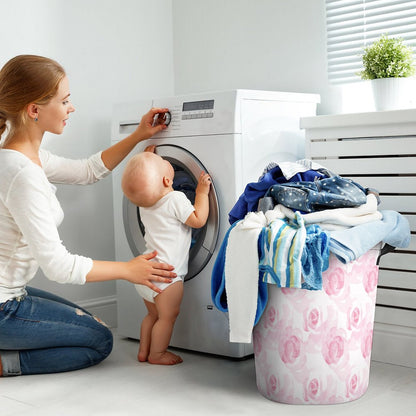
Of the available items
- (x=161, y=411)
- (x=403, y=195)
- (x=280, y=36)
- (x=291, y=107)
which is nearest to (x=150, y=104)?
(x=291, y=107)

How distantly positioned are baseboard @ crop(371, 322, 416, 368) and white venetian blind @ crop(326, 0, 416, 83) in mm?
998

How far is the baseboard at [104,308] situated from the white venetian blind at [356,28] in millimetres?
1389

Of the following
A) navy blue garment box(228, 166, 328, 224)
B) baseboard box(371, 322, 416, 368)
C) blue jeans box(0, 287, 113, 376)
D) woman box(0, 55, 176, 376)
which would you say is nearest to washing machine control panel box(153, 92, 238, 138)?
navy blue garment box(228, 166, 328, 224)

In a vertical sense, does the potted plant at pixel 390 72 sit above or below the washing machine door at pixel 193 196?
above

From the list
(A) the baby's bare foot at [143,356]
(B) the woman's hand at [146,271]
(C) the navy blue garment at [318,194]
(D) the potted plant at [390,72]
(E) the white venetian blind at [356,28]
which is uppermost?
(E) the white venetian blind at [356,28]

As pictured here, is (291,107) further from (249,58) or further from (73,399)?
(73,399)

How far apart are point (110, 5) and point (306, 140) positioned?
48.2 inches

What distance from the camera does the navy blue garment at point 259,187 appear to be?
196cm

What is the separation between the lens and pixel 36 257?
2.02 meters

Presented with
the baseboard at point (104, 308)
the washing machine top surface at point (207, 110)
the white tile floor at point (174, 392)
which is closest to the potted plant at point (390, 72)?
the washing machine top surface at point (207, 110)

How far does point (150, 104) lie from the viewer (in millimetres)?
2535

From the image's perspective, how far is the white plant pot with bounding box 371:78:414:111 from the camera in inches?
91.3

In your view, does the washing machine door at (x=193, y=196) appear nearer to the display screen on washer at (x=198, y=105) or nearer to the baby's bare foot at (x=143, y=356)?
the display screen on washer at (x=198, y=105)

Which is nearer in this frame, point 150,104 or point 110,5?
point 150,104
